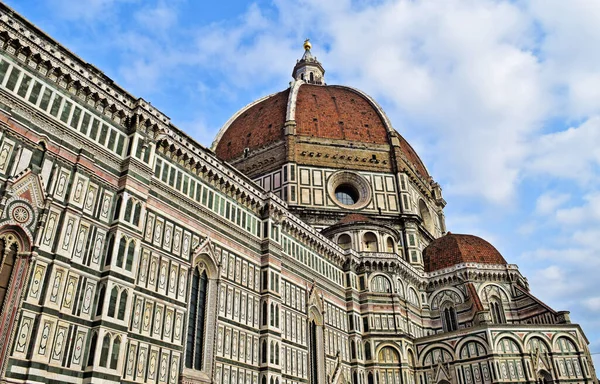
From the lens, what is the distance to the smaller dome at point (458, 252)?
4172 centimetres

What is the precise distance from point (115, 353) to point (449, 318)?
94.7ft

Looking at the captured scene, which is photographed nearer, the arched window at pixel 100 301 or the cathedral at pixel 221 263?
the cathedral at pixel 221 263

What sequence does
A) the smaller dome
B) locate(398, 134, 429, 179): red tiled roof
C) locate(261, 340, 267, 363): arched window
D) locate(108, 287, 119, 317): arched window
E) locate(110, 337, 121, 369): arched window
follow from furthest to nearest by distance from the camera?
1. locate(398, 134, 429, 179): red tiled roof
2. the smaller dome
3. locate(261, 340, 267, 363): arched window
4. locate(108, 287, 119, 317): arched window
5. locate(110, 337, 121, 369): arched window

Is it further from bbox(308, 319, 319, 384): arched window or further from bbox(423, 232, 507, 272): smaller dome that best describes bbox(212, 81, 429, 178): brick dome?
bbox(308, 319, 319, 384): arched window

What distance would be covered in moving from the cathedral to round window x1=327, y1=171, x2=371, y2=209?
0.58ft

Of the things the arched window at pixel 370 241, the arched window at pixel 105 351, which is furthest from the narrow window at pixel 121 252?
the arched window at pixel 370 241

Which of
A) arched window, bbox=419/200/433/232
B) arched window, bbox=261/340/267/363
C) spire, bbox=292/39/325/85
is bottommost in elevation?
arched window, bbox=261/340/267/363

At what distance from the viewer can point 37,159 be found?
59.0 ft

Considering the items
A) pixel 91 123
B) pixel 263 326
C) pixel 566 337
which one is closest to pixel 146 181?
pixel 91 123

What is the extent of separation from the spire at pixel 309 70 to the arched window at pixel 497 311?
39.0 metres

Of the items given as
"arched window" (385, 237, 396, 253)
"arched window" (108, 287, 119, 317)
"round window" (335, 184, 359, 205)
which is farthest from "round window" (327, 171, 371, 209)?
"arched window" (108, 287, 119, 317)

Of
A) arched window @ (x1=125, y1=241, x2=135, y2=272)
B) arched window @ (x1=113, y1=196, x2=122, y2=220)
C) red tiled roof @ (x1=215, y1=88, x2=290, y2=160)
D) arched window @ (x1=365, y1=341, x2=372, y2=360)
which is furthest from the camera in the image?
red tiled roof @ (x1=215, y1=88, x2=290, y2=160)

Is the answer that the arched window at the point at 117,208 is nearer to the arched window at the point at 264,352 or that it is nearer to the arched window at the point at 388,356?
the arched window at the point at 264,352

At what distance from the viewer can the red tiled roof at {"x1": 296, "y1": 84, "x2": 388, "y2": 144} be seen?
49.2 metres
